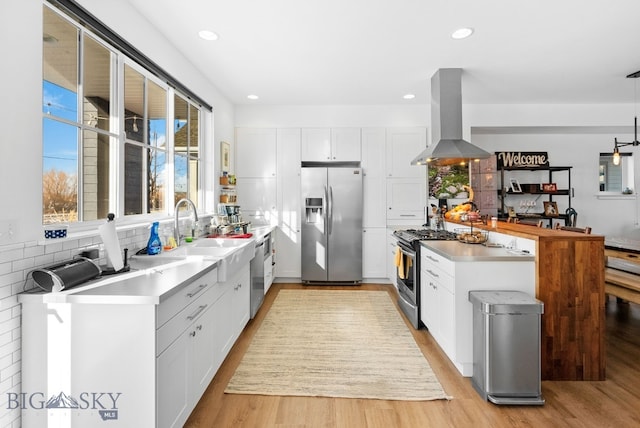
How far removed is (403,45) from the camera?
119 inches

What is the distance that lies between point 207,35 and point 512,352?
10.9ft

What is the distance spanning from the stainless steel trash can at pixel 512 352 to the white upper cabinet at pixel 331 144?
3.29 m

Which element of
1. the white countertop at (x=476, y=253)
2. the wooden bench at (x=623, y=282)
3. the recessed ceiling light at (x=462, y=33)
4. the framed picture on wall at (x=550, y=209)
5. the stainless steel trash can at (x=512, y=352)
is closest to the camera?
the stainless steel trash can at (x=512, y=352)

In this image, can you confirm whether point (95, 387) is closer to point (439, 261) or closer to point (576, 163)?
point (439, 261)

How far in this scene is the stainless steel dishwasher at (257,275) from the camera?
131 inches

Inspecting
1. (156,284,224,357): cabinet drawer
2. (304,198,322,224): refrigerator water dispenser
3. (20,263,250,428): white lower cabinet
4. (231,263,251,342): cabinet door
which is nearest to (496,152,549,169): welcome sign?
(304,198,322,224): refrigerator water dispenser

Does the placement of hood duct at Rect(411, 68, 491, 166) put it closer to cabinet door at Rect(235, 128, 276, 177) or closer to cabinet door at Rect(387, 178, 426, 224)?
cabinet door at Rect(387, 178, 426, 224)

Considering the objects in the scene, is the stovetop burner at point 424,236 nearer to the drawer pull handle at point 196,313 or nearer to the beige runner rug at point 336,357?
the beige runner rug at point 336,357

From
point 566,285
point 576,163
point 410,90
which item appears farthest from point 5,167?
point 576,163

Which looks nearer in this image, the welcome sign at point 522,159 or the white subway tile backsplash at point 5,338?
the white subway tile backsplash at point 5,338

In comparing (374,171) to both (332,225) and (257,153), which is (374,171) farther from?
(257,153)

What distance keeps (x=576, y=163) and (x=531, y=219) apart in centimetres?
133

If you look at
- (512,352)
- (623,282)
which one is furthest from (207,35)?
(623,282)

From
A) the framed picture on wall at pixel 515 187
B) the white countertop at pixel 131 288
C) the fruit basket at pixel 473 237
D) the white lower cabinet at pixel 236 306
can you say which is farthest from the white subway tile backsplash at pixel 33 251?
the framed picture on wall at pixel 515 187
